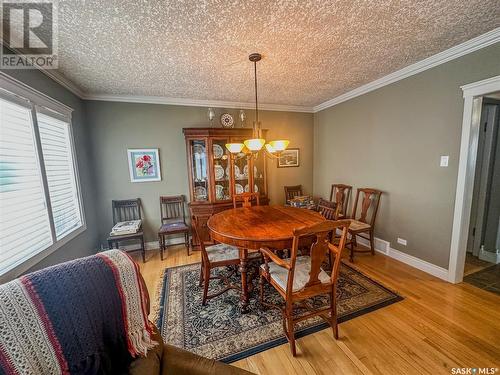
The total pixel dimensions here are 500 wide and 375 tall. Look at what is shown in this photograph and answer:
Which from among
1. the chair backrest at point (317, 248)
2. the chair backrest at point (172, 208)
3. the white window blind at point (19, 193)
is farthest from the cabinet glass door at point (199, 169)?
the chair backrest at point (317, 248)

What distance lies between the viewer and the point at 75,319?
0.71 meters

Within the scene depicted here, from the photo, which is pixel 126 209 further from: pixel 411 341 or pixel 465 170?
pixel 465 170

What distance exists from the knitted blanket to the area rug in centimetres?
99

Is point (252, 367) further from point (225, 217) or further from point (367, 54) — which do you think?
point (367, 54)

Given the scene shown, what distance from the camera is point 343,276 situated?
2.48m

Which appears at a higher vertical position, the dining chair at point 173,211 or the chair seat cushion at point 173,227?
the dining chair at point 173,211

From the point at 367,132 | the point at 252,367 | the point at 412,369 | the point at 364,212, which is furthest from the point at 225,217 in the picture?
the point at 367,132

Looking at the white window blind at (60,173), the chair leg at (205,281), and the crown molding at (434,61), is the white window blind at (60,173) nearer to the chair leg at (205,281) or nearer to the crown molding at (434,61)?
the chair leg at (205,281)

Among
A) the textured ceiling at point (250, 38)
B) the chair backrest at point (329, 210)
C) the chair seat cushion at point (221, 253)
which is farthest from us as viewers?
the chair backrest at point (329, 210)

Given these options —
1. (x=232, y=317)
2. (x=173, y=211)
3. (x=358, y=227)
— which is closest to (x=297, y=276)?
(x=232, y=317)

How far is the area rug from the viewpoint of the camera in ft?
5.32

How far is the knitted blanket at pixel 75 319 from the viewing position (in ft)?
2.07

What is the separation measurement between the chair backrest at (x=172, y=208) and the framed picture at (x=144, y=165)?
390mm

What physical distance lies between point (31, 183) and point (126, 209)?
1598 mm
